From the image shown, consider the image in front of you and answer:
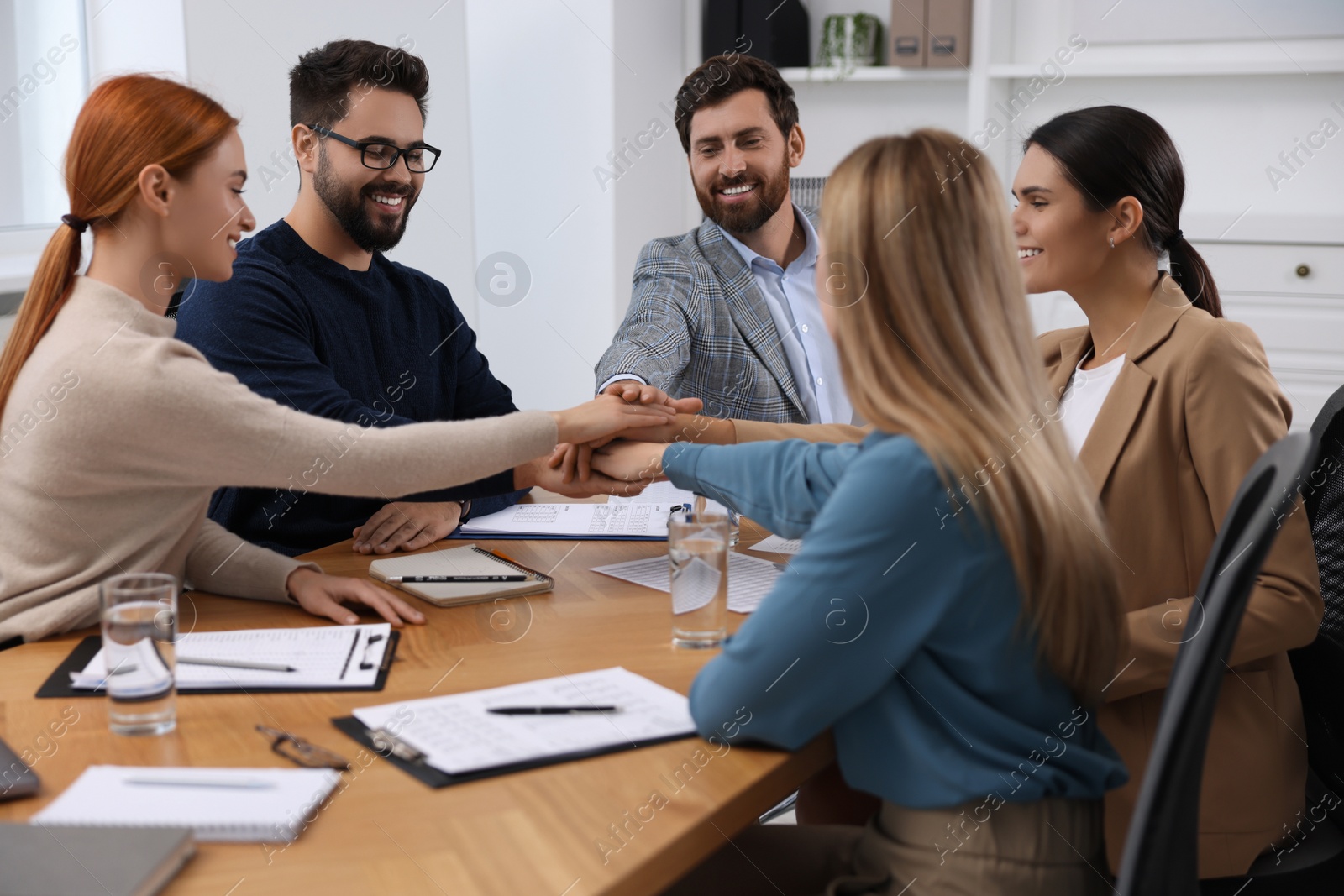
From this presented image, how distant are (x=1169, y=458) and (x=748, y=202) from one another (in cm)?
139

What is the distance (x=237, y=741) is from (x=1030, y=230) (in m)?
1.33

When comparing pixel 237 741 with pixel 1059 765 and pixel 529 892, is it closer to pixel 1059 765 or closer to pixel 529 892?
pixel 529 892

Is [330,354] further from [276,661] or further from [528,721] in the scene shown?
[528,721]

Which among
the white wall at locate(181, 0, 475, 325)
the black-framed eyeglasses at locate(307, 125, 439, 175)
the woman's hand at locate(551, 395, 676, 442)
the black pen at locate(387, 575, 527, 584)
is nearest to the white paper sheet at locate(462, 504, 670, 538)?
the woman's hand at locate(551, 395, 676, 442)

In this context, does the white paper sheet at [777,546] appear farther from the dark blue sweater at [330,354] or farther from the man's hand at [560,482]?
the dark blue sweater at [330,354]

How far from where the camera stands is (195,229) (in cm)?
154

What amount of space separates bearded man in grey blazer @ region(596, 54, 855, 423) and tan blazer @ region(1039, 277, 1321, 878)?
88 cm

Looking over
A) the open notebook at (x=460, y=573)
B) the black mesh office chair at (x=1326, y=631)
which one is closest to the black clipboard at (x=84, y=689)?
the open notebook at (x=460, y=573)

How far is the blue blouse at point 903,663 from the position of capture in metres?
1.08

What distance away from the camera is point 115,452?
1362mm

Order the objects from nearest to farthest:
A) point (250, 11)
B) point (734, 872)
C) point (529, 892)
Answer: point (529, 892)
point (734, 872)
point (250, 11)

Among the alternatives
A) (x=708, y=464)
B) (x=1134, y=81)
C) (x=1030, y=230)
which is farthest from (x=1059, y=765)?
(x=1134, y=81)

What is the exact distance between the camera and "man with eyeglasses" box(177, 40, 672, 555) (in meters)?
1.92

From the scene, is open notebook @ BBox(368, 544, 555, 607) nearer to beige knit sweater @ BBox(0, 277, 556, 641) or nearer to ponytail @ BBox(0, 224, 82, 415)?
beige knit sweater @ BBox(0, 277, 556, 641)
